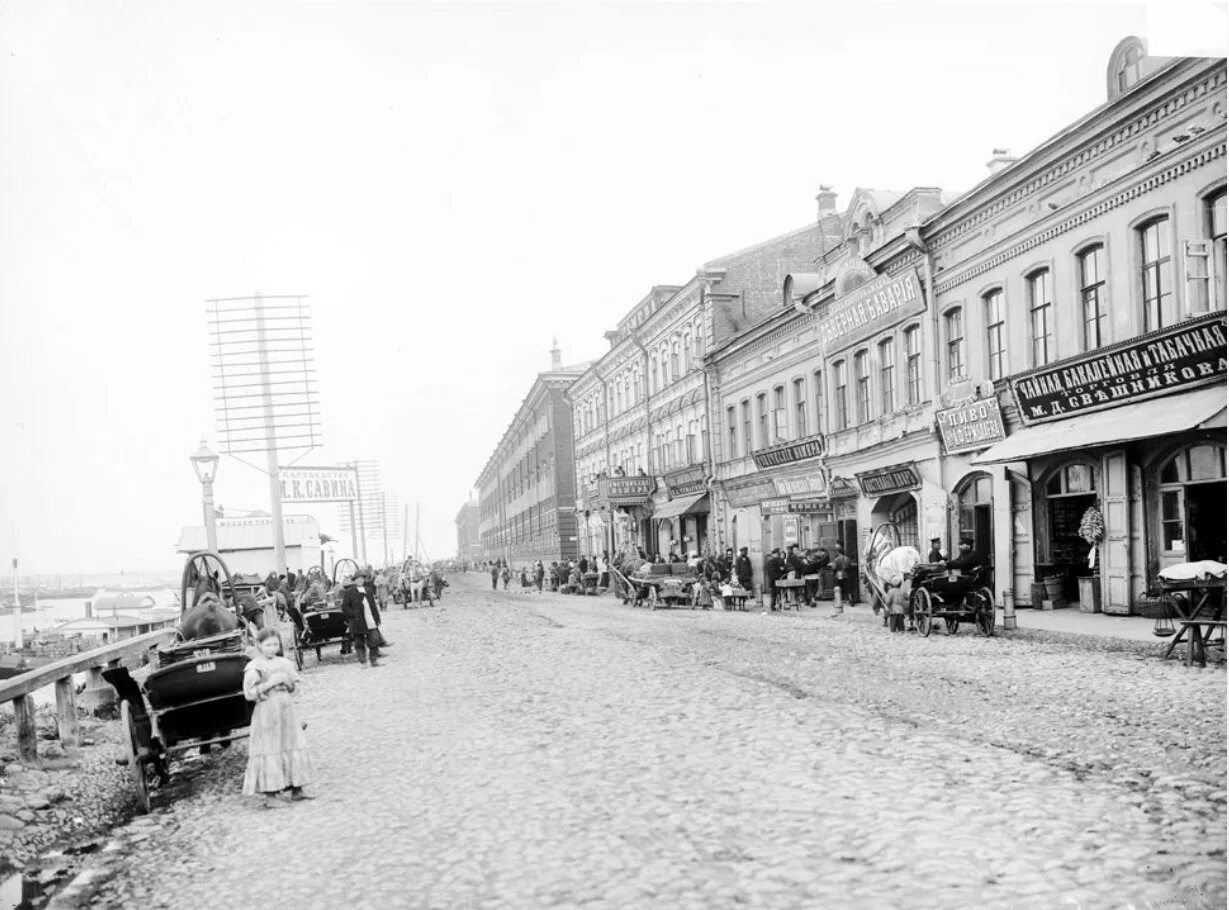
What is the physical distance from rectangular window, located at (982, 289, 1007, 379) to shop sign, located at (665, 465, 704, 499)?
64.1 ft

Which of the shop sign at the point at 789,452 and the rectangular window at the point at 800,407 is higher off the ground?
the rectangular window at the point at 800,407

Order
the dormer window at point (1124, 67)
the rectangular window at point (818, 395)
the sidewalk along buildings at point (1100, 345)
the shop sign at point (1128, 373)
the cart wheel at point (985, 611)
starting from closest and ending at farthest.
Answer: the shop sign at point (1128, 373) < the sidewalk along buildings at point (1100, 345) < the cart wheel at point (985, 611) < the dormer window at point (1124, 67) < the rectangular window at point (818, 395)

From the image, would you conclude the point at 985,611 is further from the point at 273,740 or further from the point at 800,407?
the point at 800,407

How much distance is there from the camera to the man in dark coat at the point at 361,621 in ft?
55.8

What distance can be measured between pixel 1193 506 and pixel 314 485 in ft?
124

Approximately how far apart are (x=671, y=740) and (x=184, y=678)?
12.8 feet

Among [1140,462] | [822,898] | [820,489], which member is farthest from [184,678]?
[820,489]

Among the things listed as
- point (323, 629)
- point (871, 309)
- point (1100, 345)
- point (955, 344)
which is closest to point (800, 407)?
point (871, 309)

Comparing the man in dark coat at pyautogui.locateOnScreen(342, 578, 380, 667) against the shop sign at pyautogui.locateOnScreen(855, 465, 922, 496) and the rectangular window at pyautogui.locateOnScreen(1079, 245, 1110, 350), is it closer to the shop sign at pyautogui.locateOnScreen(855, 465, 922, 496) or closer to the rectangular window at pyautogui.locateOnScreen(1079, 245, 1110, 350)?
the rectangular window at pyautogui.locateOnScreen(1079, 245, 1110, 350)

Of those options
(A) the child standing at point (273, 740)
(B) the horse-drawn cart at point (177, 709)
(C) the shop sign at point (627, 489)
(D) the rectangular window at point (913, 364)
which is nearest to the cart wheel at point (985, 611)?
(D) the rectangular window at point (913, 364)

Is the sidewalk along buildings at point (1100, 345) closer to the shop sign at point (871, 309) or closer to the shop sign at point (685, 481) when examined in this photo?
the shop sign at point (871, 309)

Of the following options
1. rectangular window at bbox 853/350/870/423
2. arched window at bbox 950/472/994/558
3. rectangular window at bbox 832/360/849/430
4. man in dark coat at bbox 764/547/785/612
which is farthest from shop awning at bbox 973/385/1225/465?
rectangular window at bbox 832/360/849/430

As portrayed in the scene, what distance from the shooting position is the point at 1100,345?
1878cm

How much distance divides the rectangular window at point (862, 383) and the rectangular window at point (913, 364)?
2.42 metres
